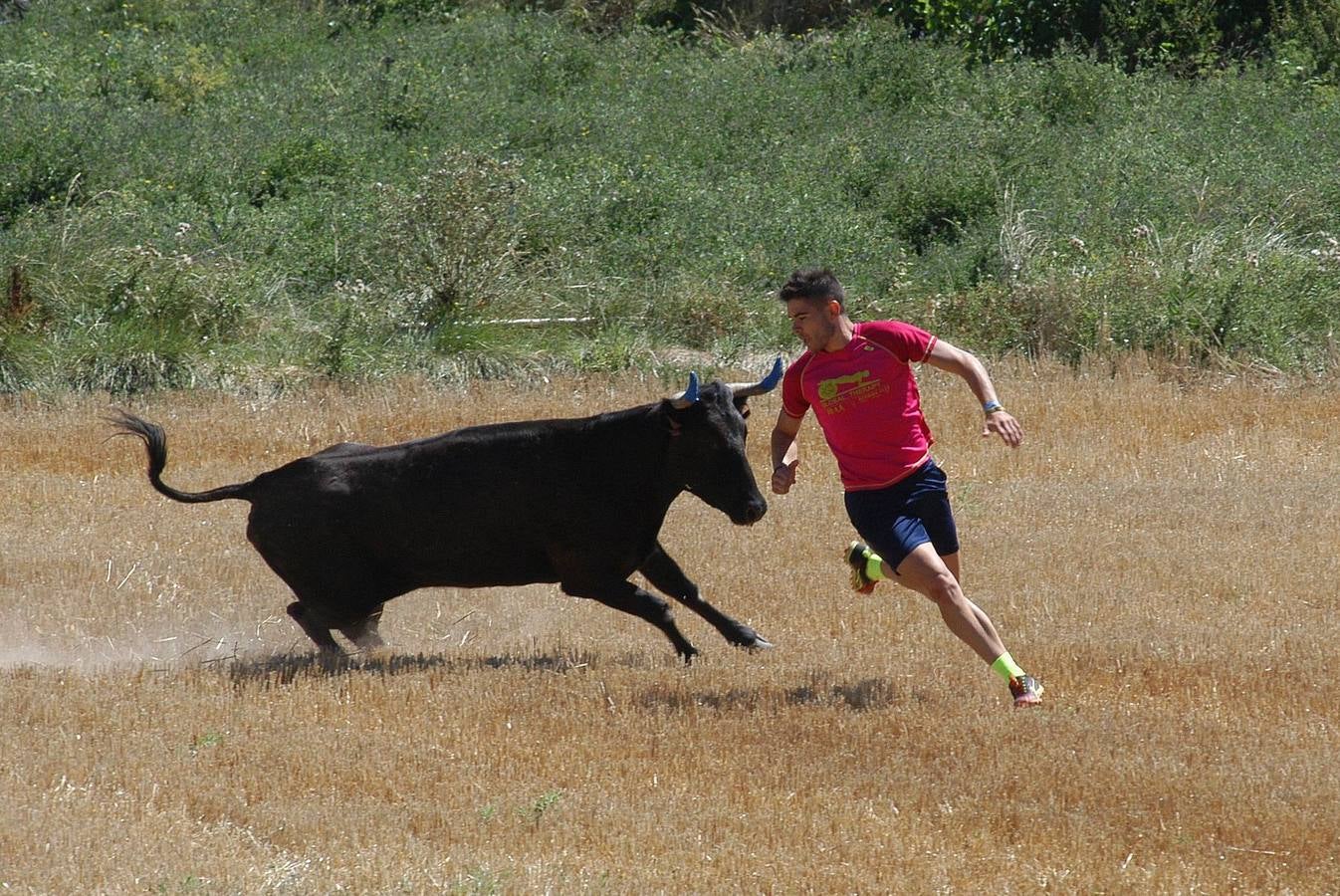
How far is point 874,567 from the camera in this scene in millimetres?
8328

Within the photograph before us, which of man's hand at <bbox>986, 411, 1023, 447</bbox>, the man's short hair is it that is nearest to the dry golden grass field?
man's hand at <bbox>986, 411, 1023, 447</bbox>

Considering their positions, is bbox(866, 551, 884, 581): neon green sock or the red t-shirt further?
bbox(866, 551, 884, 581): neon green sock

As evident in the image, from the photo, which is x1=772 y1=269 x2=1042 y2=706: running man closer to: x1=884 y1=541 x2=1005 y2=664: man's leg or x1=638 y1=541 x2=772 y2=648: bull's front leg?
x1=884 y1=541 x2=1005 y2=664: man's leg

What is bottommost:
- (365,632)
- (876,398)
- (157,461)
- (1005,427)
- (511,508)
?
Answer: (365,632)

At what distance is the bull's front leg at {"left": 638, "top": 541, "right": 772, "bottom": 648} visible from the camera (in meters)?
9.23

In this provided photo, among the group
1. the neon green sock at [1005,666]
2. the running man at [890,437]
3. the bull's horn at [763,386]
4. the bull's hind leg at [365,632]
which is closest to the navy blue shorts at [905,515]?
the running man at [890,437]

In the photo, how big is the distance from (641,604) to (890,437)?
189 cm

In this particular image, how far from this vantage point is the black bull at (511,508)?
8.87 meters

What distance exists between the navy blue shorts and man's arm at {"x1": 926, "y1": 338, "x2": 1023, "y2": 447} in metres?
0.44

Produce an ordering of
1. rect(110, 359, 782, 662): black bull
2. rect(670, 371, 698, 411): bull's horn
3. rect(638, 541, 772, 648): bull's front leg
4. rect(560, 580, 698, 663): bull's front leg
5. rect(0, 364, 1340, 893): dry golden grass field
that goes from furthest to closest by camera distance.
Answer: rect(638, 541, 772, 648): bull's front leg, rect(560, 580, 698, 663): bull's front leg, rect(110, 359, 782, 662): black bull, rect(670, 371, 698, 411): bull's horn, rect(0, 364, 1340, 893): dry golden grass field

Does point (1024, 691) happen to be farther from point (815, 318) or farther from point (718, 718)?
point (815, 318)

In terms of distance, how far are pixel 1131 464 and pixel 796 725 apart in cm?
804

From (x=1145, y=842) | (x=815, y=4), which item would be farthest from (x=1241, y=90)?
(x=1145, y=842)

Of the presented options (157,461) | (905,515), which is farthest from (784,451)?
(157,461)
